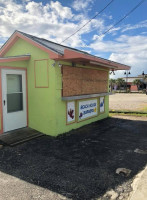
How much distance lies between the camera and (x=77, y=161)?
13.8 ft

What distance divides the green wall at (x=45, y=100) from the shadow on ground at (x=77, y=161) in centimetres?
48

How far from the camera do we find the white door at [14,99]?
232 inches

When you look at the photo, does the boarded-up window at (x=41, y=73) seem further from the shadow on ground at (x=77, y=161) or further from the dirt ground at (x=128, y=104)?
the dirt ground at (x=128, y=104)

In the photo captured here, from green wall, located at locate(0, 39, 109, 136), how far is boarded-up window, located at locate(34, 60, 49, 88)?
0.09 meters

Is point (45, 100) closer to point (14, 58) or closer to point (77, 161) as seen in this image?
point (14, 58)

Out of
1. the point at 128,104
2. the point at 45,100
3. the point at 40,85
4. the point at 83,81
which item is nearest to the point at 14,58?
the point at 40,85

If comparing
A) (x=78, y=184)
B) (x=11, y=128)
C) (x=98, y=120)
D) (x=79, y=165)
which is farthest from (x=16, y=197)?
(x=98, y=120)

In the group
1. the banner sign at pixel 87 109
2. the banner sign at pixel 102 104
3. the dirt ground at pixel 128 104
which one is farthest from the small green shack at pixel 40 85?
the dirt ground at pixel 128 104

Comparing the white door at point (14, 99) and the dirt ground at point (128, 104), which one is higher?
the white door at point (14, 99)

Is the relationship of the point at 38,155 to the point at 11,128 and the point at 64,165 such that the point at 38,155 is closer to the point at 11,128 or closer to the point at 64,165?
the point at 64,165

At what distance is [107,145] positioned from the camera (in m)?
5.32

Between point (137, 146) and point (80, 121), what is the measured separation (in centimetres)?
286

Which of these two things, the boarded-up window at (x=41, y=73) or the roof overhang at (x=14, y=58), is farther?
the boarded-up window at (x=41, y=73)

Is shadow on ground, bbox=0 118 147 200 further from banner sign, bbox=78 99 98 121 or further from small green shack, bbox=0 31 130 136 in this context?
banner sign, bbox=78 99 98 121
